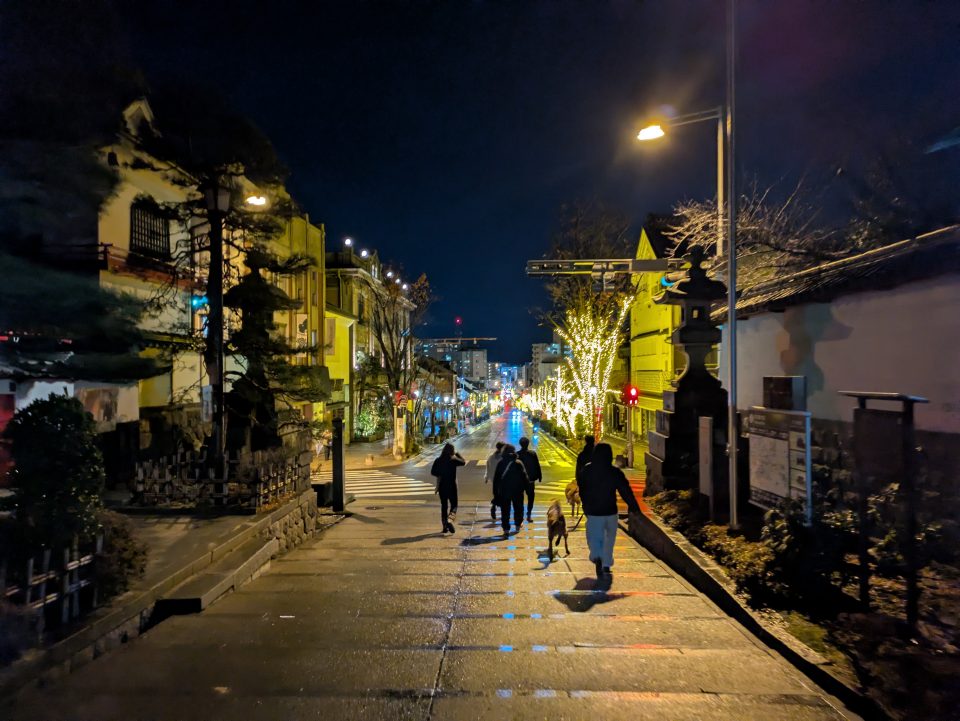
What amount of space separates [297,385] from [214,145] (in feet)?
15.3

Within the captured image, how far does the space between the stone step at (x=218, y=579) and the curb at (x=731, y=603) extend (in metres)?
5.27

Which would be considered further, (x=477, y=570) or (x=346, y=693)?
(x=477, y=570)

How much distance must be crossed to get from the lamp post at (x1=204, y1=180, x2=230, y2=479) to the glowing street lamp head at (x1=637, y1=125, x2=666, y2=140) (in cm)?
735

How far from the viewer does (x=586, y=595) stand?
6316 mm

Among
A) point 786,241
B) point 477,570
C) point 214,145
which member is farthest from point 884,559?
point 214,145

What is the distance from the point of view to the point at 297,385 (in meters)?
11.8

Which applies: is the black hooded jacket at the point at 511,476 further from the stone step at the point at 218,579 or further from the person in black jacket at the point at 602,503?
the stone step at the point at 218,579

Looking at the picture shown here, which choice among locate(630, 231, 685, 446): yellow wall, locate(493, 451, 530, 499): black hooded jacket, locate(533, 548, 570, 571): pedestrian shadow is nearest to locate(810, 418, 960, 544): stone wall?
locate(533, 548, 570, 571): pedestrian shadow

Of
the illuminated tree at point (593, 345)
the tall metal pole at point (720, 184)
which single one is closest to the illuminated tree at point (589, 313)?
the illuminated tree at point (593, 345)

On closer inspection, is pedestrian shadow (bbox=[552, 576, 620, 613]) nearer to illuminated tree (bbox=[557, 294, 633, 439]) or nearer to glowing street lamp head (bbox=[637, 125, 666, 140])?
glowing street lamp head (bbox=[637, 125, 666, 140])

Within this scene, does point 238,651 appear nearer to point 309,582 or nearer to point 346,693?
point 346,693

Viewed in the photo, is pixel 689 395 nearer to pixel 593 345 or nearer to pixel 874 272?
pixel 874 272

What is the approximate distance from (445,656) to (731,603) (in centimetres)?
307

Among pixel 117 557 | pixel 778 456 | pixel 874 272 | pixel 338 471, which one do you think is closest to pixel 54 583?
pixel 117 557
